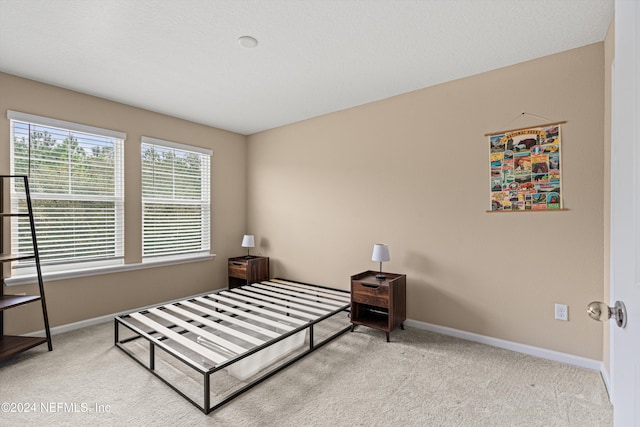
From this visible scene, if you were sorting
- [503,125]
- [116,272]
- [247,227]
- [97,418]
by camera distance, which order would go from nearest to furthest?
[97,418]
[503,125]
[116,272]
[247,227]

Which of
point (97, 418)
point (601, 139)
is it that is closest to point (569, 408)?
point (601, 139)

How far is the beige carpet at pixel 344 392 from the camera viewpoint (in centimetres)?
174

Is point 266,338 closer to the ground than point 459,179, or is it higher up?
closer to the ground

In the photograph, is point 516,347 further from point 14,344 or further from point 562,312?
point 14,344

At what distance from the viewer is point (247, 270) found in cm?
416

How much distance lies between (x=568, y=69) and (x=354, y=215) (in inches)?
88.7

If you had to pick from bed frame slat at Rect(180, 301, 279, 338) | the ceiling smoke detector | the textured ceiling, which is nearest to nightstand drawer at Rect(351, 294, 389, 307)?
bed frame slat at Rect(180, 301, 279, 338)

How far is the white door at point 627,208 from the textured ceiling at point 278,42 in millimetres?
1369

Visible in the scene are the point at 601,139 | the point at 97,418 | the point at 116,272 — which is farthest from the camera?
the point at 116,272

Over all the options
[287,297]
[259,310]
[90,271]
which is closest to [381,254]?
[287,297]

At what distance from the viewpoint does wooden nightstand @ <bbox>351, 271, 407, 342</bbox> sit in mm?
2764

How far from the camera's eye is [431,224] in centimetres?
299

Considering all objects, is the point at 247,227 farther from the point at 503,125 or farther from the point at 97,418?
the point at 503,125

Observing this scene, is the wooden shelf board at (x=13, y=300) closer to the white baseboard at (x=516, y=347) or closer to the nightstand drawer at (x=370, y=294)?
the nightstand drawer at (x=370, y=294)
